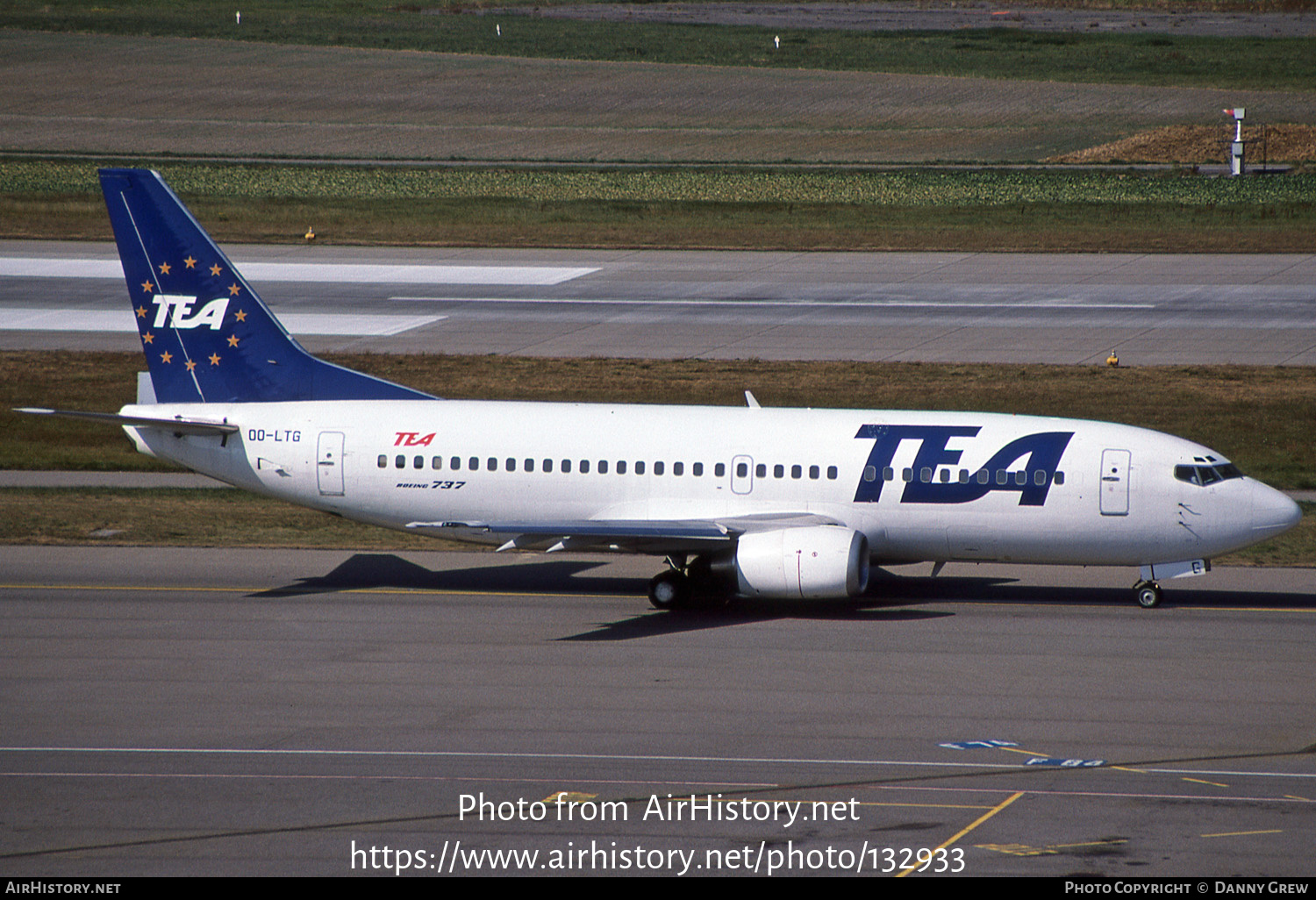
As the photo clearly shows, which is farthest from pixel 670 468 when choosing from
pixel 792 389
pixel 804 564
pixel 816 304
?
pixel 816 304

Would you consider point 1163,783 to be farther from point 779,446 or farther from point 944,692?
point 779,446

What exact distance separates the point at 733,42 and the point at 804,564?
113 meters

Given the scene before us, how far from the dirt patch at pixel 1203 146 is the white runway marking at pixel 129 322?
48.4 m

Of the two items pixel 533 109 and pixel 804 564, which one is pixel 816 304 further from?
pixel 533 109

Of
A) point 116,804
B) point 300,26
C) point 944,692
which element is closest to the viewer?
point 116,804

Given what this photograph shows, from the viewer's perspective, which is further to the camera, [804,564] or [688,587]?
[688,587]

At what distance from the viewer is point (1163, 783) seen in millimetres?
20344

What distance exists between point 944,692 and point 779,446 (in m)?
7.22

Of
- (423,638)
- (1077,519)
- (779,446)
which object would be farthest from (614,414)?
(1077,519)

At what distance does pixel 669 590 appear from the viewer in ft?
96.9

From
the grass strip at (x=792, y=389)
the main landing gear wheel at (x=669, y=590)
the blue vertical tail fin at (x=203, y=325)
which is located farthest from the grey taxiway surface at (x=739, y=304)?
the main landing gear wheel at (x=669, y=590)

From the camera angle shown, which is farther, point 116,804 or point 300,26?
point 300,26

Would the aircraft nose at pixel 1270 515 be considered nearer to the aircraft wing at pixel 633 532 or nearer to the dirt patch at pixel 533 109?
the aircraft wing at pixel 633 532

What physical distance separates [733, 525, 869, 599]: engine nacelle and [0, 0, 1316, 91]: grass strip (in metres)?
93.0
